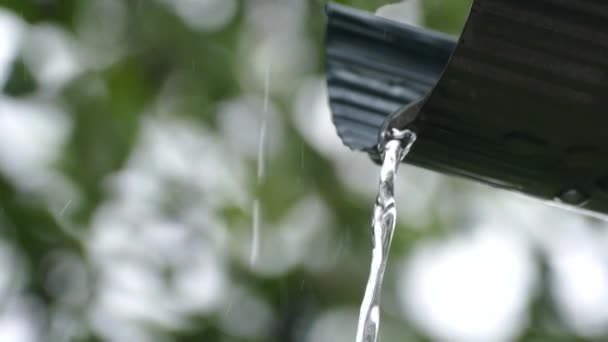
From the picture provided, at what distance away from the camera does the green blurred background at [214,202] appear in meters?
2.88

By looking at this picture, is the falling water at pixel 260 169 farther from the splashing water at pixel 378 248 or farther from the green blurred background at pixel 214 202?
the splashing water at pixel 378 248

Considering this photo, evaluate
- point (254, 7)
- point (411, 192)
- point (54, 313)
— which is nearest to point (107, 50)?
point (254, 7)

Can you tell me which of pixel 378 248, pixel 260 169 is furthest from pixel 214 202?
pixel 378 248

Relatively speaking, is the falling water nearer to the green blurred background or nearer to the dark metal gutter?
the green blurred background

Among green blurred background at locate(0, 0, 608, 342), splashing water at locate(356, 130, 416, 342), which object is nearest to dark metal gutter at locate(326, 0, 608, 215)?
splashing water at locate(356, 130, 416, 342)

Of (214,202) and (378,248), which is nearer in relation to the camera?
(378,248)

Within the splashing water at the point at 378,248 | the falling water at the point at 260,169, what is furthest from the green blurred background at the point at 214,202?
the splashing water at the point at 378,248

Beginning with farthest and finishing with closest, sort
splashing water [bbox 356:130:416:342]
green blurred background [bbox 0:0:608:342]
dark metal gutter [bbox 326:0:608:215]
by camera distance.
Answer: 1. green blurred background [bbox 0:0:608:342]
2. splashing water [bbox 356:130:416:342]
3. dark metal gutter [bbox 326:0:608:215]

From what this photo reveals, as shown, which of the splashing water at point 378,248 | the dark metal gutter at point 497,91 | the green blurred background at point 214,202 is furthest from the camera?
the green blurred background at point 214,202

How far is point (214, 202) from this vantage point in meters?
3.09

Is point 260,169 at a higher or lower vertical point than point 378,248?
lower

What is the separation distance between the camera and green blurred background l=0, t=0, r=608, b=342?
2875mm

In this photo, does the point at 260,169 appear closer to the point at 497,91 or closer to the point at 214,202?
the point at 214,202

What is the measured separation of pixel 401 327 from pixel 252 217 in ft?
1.68
